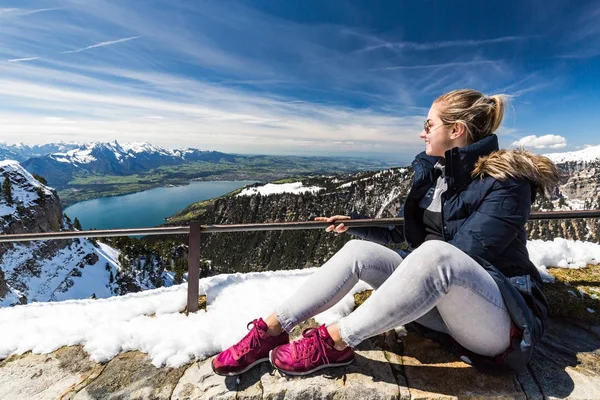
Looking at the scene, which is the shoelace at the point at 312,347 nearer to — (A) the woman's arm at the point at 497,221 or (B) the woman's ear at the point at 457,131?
(A) the woman's arm at the point at 497,221

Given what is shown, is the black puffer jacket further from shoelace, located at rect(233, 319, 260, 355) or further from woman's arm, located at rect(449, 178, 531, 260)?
shoelace, located at rect(233, 319, 260, 355)

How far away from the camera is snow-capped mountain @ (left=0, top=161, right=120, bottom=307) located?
60.3m

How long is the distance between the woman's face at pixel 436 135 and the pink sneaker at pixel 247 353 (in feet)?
8.05

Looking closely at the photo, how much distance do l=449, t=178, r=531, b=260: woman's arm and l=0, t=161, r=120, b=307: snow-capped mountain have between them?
238ft

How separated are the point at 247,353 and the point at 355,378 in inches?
38.3

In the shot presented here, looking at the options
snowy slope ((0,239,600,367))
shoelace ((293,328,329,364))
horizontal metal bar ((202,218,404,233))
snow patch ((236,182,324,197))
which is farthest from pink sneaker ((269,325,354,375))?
snow patch ((236,182,324,197))

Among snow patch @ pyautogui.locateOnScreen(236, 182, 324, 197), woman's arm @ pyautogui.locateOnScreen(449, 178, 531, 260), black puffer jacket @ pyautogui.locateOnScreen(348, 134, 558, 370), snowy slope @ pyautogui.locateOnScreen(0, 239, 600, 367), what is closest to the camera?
black puffer jacket @ pyautogui.locateOnScreen(348, 134, 558, 370)

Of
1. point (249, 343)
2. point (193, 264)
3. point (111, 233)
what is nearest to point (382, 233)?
point (249, 343)

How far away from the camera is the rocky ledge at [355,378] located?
2.68m

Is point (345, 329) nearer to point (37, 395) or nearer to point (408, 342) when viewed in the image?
point (408, 342)

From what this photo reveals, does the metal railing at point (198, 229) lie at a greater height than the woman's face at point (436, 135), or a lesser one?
lesser

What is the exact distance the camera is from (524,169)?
266cm

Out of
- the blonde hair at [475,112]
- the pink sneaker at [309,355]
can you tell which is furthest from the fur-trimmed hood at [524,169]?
the pink sneaker at [309,355]

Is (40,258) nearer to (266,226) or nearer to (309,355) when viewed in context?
(266,226)
